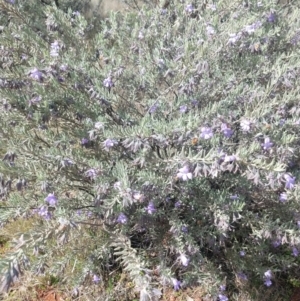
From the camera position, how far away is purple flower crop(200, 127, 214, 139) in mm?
1764

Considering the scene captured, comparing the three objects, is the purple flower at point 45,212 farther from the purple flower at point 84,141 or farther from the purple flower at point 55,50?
the purple flower at point 55,50

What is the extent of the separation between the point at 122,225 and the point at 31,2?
6.62 feet

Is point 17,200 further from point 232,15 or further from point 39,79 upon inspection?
point 232,15

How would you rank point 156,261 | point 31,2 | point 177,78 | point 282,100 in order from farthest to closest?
1. point 31,2
2. point 156,261
3. point 177,78
4. point 282,100

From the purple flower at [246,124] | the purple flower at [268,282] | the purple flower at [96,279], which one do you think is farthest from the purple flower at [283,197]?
the purple flower at [96,279]

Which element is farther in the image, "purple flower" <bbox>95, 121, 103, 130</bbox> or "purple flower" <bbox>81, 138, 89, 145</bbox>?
"purple flower" <bbox>81, 138, 89, 145</bbox>

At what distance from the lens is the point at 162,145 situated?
1.84 meters

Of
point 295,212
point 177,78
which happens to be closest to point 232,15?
point 177,78

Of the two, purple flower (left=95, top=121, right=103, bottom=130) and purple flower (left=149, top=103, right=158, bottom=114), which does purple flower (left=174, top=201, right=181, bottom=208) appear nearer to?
purple flower (left=149, top=103, right=158, bottom=114)

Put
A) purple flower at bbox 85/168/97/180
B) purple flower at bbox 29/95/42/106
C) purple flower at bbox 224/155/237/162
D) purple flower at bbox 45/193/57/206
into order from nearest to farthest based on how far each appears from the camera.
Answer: purple flower at bbox 224/155/237/162 < purple flower at bbox 45/193/57/206 < purple flower at bbox 85/168/97/180 < purple flower at bbox 29/95/42/106

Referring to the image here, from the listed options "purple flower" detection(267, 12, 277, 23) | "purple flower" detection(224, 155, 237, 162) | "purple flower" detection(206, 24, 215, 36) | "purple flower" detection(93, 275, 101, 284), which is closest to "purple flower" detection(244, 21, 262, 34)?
"purple flower" detection(206, 24, 215, 36)

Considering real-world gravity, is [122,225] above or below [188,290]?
above

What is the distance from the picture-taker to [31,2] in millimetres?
3285

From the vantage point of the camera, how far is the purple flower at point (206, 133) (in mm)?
1764
